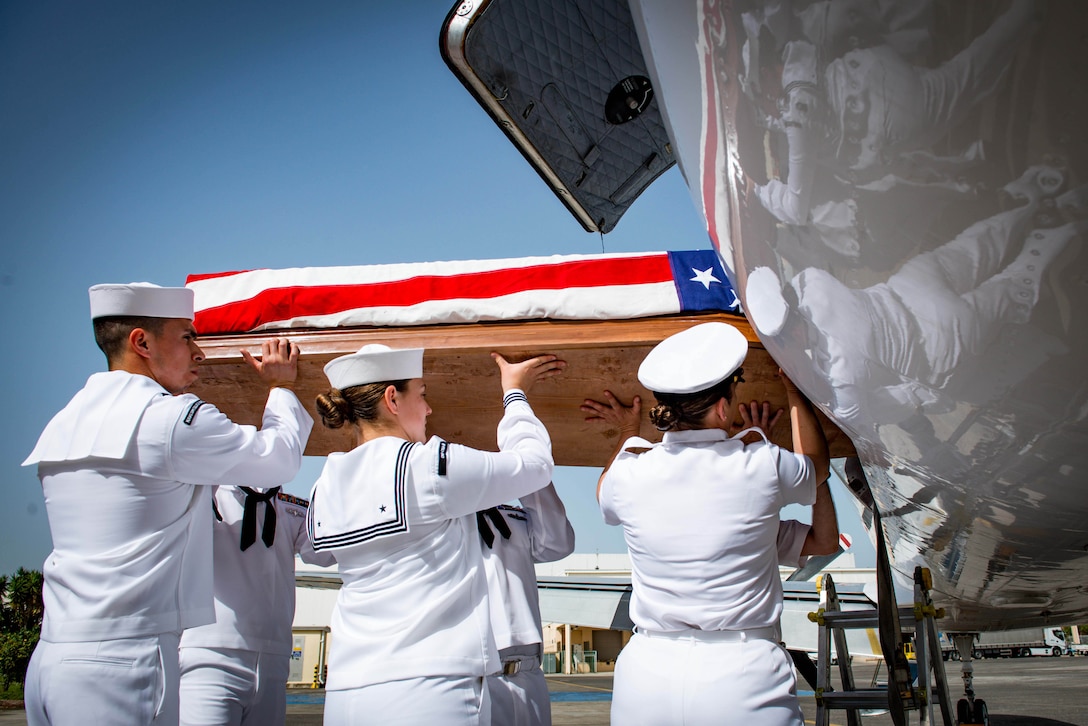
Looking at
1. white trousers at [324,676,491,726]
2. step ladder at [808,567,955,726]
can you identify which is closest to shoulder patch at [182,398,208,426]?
white trousers at [324,676,491,726]

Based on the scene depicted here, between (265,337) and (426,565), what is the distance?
3.26ft

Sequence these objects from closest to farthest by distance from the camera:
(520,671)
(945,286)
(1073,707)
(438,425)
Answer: (945,286) → (520,671) → (438,425) → (1073,707)

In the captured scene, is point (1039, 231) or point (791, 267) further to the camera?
point (791, 267)

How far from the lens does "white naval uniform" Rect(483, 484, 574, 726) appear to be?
2252mm

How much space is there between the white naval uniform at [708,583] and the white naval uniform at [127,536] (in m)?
0.97

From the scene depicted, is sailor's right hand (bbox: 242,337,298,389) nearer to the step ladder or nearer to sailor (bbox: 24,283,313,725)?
sailor (bbox: 24,283,313,725)

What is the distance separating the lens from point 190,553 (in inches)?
79.0

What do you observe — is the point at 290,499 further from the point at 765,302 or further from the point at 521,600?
the point at 765,302

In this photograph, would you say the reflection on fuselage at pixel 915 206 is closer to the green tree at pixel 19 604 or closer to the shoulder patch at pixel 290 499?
the shoulder patch at pixel 290 499

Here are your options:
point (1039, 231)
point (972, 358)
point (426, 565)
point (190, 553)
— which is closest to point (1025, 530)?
point (972, 358)

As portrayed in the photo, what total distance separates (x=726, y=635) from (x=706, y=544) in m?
0.19

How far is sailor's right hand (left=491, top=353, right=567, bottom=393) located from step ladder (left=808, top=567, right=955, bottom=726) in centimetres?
136

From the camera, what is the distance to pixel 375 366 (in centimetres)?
207

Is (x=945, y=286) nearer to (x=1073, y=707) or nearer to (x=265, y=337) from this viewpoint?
(x=265, y=337)
